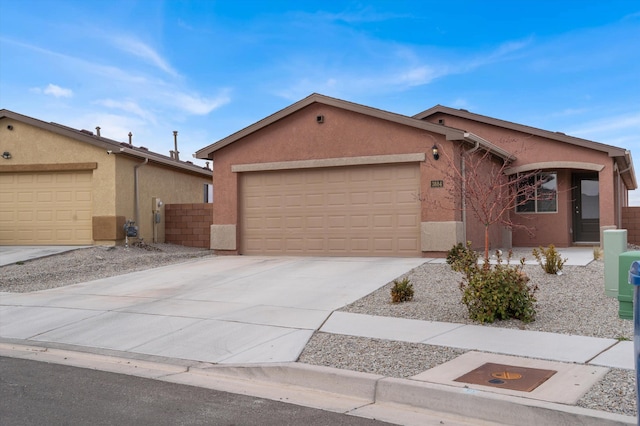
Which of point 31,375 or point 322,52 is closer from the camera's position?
point 31,375

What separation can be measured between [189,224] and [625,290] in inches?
649

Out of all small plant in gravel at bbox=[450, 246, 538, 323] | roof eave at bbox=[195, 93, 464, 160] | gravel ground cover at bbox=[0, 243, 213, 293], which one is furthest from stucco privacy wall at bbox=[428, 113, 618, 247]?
small plant in gravel at bbox=[450, 246, 538, 323]

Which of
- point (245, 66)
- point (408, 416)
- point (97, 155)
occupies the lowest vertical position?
point (408, 416)

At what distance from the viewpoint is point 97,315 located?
34.5 feet

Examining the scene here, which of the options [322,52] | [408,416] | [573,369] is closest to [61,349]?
[408,416]

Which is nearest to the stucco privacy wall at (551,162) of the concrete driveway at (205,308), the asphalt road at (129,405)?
the concrete driveway at (205,308)

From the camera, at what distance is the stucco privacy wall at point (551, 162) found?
19.1m

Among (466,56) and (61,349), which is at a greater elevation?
(466,56)

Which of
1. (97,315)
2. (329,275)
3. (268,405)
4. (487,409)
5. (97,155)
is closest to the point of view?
(487,409)

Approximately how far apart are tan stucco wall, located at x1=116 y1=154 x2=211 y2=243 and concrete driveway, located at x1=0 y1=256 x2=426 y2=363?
5.59 meters

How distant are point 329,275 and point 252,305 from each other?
3.11 meters

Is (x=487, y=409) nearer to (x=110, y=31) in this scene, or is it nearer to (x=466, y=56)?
(x=466, y=56)

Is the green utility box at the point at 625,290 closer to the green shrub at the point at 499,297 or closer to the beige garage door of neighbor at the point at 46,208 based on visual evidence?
the green shrub at the point at 499,297

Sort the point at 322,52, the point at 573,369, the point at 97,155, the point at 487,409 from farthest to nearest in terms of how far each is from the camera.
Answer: the point at 97,155 < the point at 322,52 < the point at 573,369 < the point at 487,409
